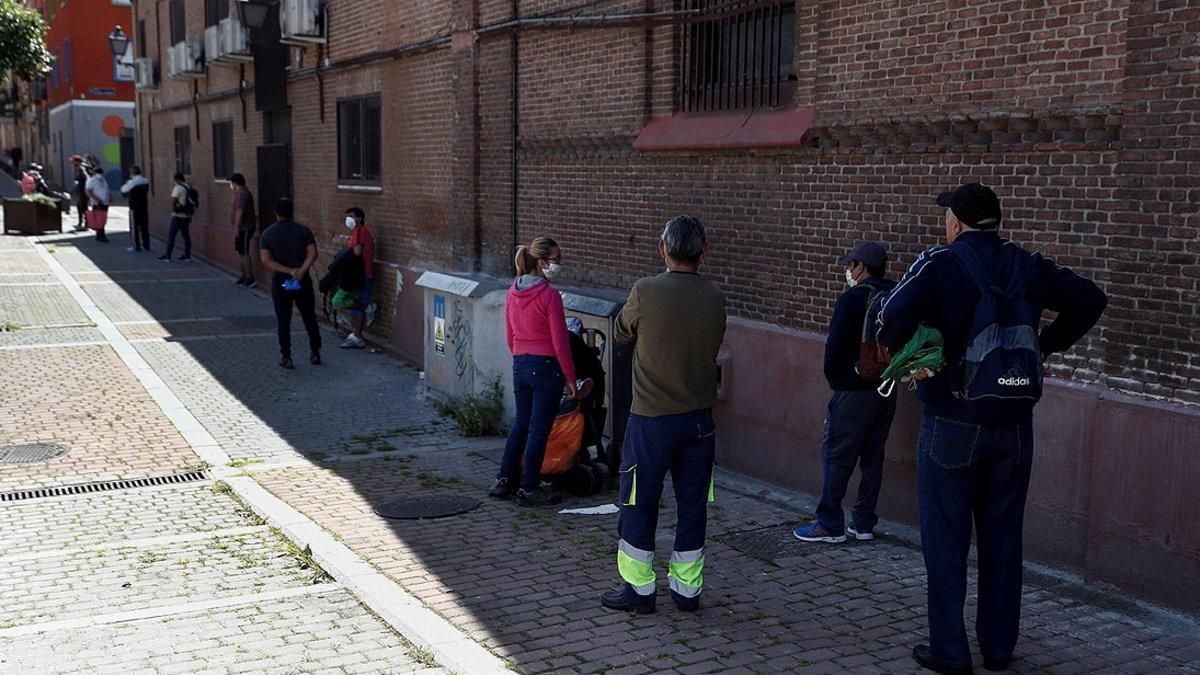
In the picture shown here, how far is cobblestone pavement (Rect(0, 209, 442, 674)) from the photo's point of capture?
5.20 meters

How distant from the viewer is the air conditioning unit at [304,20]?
16359 mm

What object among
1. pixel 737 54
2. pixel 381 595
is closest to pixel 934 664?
pixel 381 595

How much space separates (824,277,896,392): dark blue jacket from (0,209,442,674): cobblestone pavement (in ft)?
9.44

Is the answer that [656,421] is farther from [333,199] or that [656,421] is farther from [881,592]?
[333,199]

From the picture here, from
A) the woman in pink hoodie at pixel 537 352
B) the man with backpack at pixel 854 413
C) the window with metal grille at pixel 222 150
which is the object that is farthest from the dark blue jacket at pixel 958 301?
the window with metal grille at pixel 222 150

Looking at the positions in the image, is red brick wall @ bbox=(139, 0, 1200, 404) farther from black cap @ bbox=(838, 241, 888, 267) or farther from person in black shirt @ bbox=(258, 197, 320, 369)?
person in black shirt @ bbox=(258, 197, 320, 369)

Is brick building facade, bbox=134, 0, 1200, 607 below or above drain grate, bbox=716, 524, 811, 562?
above

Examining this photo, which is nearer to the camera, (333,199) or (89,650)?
(89,650)

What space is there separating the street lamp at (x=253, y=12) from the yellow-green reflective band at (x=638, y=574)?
573 inches

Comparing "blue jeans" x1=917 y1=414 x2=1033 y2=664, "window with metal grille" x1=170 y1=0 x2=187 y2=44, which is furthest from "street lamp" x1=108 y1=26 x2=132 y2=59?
"blue jeans" x1=917 y1=414 x2=1033 y2=664

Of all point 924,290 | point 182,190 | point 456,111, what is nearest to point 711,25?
point 456,111

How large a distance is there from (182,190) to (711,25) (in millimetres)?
17817

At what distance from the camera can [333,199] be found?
16656 mm

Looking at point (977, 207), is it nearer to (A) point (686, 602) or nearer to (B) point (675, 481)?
(B) point (675, 481)
